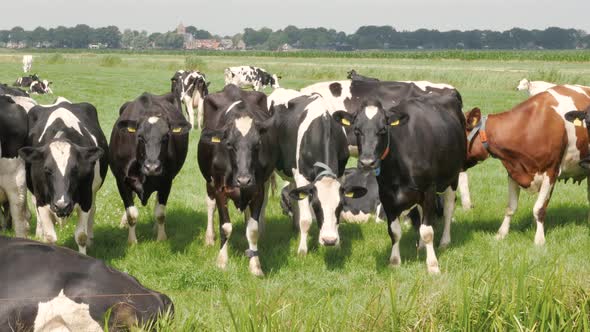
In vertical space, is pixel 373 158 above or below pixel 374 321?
above

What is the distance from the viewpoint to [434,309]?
17.3ft

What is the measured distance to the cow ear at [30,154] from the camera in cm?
752

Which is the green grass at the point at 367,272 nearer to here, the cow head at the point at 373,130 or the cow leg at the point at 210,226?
the cow leg at the point at 210,226

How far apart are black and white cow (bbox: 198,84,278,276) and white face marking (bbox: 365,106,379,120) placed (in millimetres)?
1189

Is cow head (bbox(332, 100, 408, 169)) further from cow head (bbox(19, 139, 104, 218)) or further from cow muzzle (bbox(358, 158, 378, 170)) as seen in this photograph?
cow head (bbox(19, 139, 104, 218))

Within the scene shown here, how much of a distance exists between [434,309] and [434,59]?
92.5 m

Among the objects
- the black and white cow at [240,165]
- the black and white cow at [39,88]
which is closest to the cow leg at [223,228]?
the black and white cow at [240,165]

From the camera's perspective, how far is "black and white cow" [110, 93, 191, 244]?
866 cm

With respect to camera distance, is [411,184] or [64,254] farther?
[411,184]

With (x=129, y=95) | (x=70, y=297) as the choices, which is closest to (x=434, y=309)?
(x=70, y=297)

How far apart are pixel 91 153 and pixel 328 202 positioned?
2.69m

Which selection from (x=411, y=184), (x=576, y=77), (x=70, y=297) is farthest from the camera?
(x=576, y=77)

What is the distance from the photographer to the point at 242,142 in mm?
7902

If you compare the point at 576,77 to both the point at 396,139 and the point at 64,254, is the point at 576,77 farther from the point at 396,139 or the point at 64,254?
the point at 64,254
